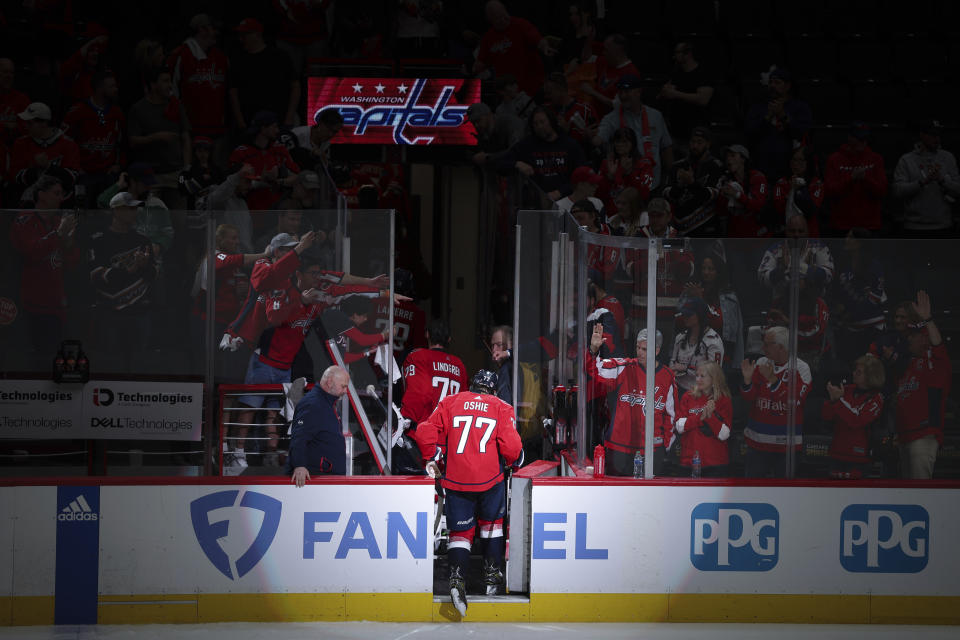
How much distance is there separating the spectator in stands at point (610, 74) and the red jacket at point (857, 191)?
192cm

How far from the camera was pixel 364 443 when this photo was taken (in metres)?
6.78

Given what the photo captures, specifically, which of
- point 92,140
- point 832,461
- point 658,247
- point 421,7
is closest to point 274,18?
point 421,7

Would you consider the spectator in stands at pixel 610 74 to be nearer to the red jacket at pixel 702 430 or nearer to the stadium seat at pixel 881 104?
the stadium seat at pixel 881 104

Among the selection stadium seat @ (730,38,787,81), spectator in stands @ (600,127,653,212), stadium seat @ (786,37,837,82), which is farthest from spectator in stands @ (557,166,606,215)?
stadium seat @ (786,37,837,82)

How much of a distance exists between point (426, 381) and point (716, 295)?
195cm

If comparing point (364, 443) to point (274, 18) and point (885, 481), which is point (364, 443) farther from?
point (274, 18)

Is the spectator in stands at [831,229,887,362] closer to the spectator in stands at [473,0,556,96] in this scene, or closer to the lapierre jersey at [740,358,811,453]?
the lapierre jersey at [740,358,811,453]

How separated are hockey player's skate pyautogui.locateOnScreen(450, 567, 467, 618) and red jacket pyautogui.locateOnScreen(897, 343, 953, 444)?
2524 millimetres

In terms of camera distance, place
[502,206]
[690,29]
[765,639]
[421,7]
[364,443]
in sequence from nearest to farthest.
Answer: [765,639], [364,443], [502,206], [421,7], [690,29]

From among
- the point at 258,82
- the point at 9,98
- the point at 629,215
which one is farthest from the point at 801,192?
the point at 9,98

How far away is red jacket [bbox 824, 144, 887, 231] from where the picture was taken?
985cm

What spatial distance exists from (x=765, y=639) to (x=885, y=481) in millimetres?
1131

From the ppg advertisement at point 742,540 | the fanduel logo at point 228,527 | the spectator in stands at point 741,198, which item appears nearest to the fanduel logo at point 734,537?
the ppg advertisement at point 742,540

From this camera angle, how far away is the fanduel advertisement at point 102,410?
6.46 m
